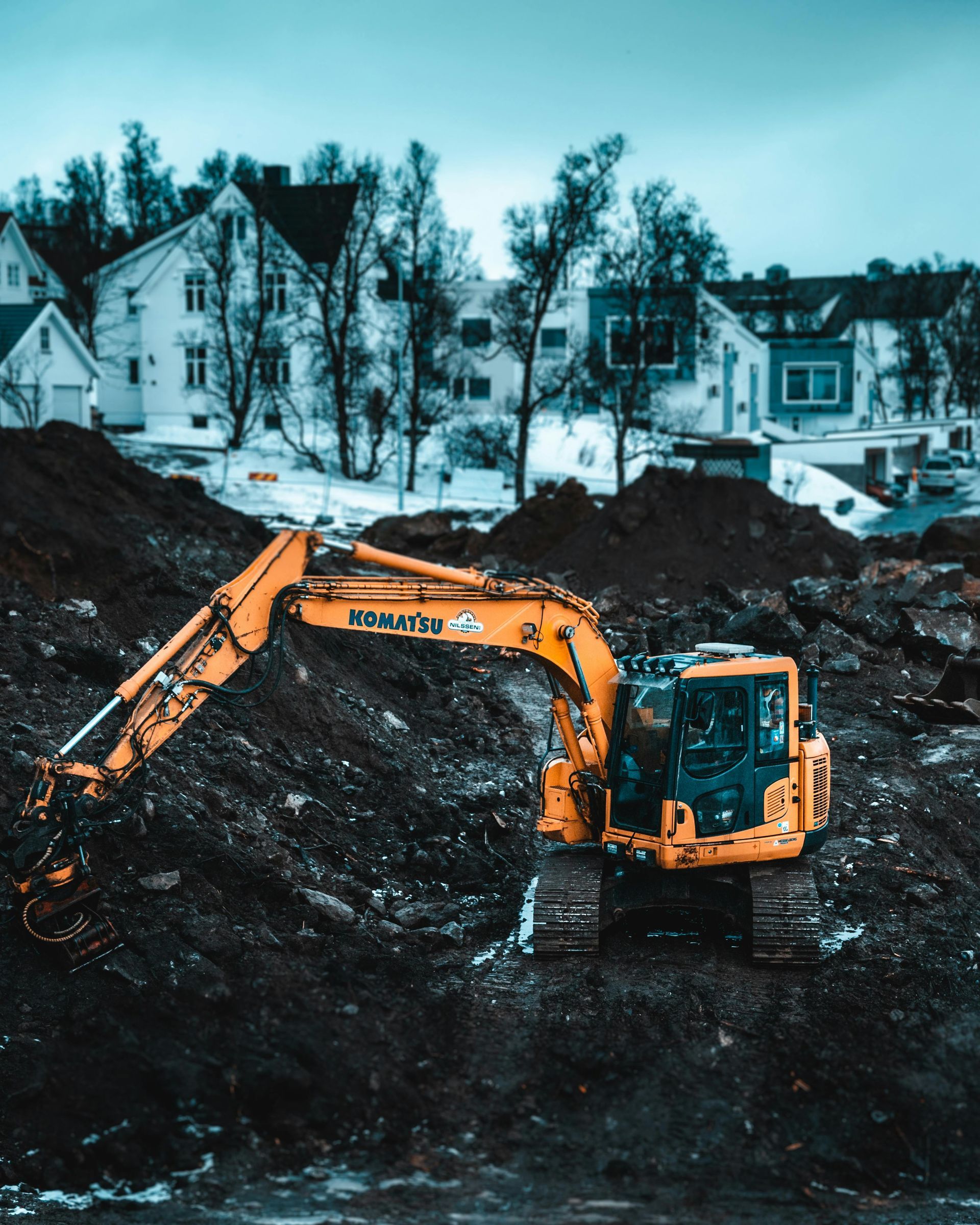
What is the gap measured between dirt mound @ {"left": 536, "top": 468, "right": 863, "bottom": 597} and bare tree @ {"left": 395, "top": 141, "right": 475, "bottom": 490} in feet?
38.7

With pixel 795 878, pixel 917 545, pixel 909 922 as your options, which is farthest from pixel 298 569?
pixel 917 545

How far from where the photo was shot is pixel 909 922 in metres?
10.8

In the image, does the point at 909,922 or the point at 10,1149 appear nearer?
the point at 10,1149

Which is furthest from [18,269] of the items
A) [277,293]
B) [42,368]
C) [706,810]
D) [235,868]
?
[706,810]

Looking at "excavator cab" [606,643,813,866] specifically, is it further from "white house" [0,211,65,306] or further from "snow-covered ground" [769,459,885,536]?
"white house" [0,211,65,306]

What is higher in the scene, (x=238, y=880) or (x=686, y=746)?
(x=686, y=746)

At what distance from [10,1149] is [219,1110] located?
1.24 meters

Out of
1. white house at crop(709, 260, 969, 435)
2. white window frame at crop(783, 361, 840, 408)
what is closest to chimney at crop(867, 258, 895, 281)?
white house at crop(709, 260, 969, 435)

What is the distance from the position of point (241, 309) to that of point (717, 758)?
36.4 metres

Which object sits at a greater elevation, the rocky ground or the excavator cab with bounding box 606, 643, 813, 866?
the excavator cab with bounding box 606, 643, 813, 866

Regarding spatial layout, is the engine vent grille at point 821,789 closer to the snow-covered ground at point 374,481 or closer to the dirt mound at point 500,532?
the dirt mound at point 500,532

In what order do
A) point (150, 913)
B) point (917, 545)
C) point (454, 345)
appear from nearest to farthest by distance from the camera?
point (150, 913) → point (917, 545) → point (454, 345)

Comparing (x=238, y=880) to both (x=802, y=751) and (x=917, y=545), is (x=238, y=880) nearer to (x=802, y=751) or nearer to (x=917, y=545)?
(x=802, y=751)

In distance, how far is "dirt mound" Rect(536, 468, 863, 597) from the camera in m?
26.2
